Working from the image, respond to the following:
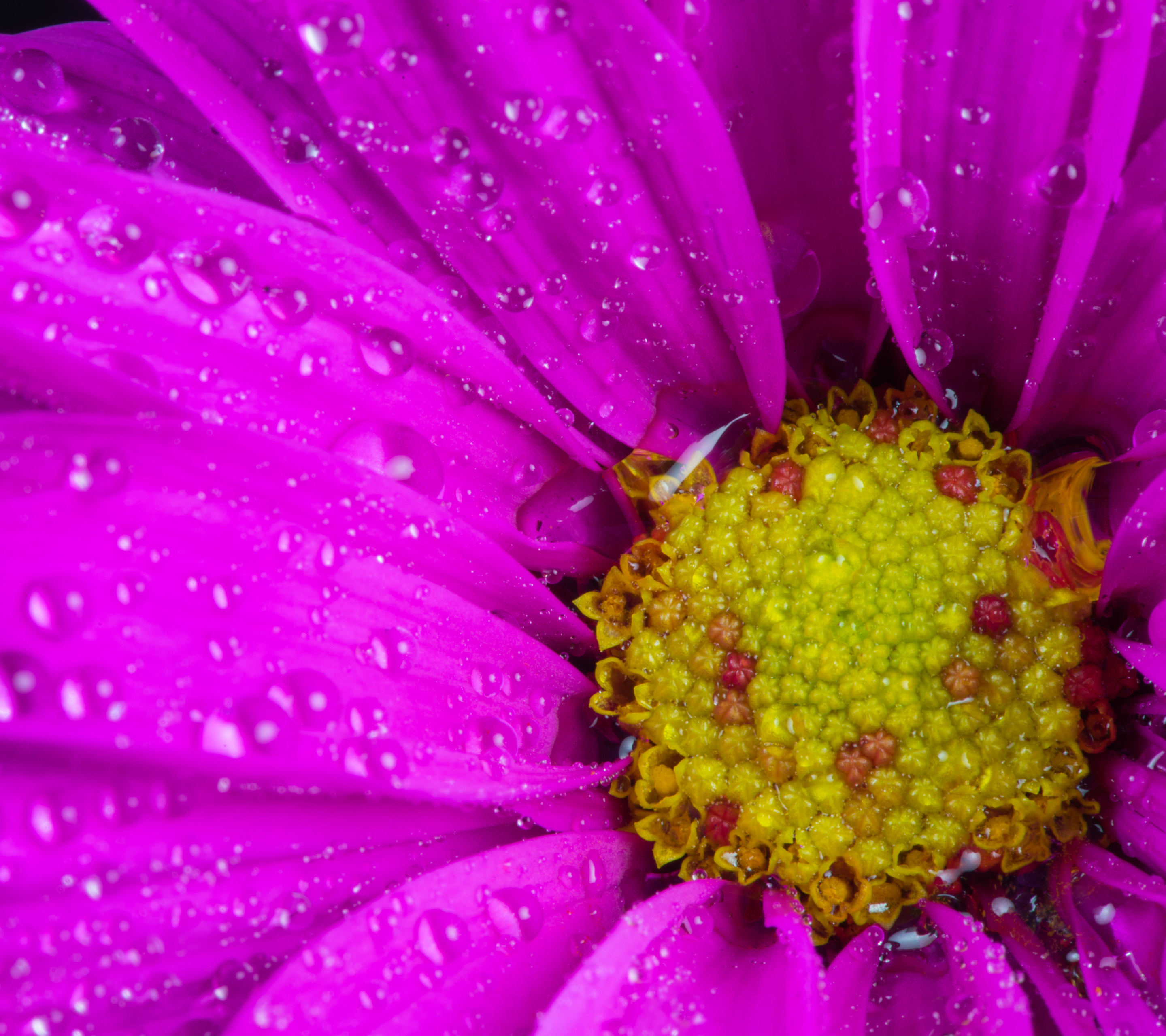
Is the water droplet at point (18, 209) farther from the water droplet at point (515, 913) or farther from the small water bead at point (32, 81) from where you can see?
the water droplet at point (515, 913)

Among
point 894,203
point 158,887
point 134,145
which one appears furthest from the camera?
point 134,145

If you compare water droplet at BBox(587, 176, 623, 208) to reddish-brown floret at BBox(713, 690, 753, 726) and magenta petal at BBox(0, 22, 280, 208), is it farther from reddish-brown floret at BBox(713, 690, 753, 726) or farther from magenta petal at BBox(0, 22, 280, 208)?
reddish-brown floret at BBox(713, 690, 753, 726)

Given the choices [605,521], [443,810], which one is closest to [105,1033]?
[443,810]

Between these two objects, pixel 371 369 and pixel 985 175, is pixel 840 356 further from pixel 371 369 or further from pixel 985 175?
pixel 371 369

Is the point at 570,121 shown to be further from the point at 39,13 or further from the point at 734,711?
the point at 39,13

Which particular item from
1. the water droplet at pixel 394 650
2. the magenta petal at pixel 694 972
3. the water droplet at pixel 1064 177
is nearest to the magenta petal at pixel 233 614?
the water droplet at pixel 394 650

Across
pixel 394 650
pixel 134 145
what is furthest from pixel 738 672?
pixel 134 145
